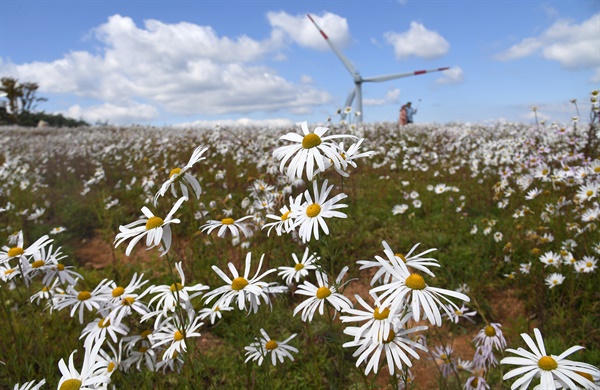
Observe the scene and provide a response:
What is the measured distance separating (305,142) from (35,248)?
1.39 meters

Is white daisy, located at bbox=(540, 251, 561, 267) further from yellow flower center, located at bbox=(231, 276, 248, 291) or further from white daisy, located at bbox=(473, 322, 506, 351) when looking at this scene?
yellow flower center, located at bbox=(231, 276, 248, 291)

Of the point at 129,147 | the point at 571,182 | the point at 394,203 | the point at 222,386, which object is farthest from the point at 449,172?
the point at 129,147

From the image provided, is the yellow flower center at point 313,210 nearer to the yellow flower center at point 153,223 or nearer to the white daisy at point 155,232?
the white daisy at point 155,232

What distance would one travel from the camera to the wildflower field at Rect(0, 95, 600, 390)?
136 centimetres

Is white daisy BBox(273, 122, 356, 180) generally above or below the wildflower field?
above

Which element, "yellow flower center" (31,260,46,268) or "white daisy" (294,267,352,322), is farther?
"yellow flower center" (31,260,46,268)

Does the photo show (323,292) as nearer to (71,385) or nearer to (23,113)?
(71,385)

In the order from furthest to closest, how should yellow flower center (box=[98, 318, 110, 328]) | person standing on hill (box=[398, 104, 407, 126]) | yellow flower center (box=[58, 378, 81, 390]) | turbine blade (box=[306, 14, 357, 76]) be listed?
turbine blade (box=[306, 14, 357, 76])
person standing on hill (box=[398, 104, 407, 126])
yellow flower center (box=[98, 318, 110, 328])
yellow flower center (box=[58, 378, 81, 390])

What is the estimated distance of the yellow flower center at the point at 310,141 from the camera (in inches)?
54.9

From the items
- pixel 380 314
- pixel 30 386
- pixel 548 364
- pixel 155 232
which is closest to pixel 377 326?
pixel 380 314

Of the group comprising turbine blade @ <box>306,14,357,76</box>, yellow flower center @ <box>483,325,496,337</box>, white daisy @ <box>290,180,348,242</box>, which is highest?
turbine blade @ <box>306,14,357,76</box>

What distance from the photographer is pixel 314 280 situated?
3842mm

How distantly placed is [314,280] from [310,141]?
8.69 ft

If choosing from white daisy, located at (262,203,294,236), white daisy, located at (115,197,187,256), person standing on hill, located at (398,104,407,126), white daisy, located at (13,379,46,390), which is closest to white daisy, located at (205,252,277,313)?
white daisy, located at (262,203,294,236)
